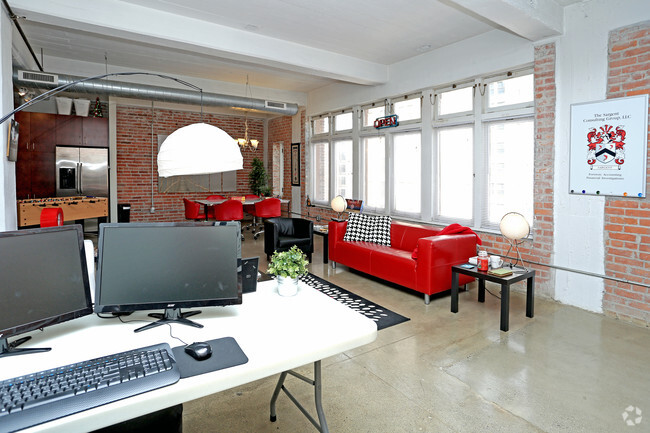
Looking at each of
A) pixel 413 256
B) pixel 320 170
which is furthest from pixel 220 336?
pixel 320 170

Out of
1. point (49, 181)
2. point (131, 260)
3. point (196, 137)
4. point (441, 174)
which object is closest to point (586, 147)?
point (441, 174)

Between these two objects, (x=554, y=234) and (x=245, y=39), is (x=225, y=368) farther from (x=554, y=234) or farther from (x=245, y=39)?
(x=245, y=39)

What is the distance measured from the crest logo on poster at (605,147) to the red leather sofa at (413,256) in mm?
1580

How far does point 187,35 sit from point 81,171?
5.32m

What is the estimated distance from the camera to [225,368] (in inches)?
A: 55.9

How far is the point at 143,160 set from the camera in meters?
9.77

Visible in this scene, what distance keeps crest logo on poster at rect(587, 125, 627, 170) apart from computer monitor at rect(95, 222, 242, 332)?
13.9ft

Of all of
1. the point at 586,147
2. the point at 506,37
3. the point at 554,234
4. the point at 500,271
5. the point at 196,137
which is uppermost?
the point at 506,37

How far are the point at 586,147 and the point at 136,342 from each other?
483 centimetres

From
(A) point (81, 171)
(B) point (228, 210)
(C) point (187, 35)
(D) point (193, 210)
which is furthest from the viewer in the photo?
(D) point (193, 210)

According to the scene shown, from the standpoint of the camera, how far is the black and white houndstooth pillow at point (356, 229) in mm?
6102

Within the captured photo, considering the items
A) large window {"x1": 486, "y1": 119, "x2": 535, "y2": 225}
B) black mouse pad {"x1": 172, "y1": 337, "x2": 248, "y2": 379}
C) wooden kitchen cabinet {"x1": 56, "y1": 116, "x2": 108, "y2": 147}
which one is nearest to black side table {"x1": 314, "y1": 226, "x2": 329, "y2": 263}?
large window {"x1": 486, "y1": 119, "x2": 535, "y2": 225}

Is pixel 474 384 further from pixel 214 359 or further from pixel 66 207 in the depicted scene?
pixel 66 207

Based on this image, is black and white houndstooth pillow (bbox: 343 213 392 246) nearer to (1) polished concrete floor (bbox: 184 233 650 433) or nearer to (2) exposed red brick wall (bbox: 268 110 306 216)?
(1) polished concrete floor (bbox: 184 233 650 433)
